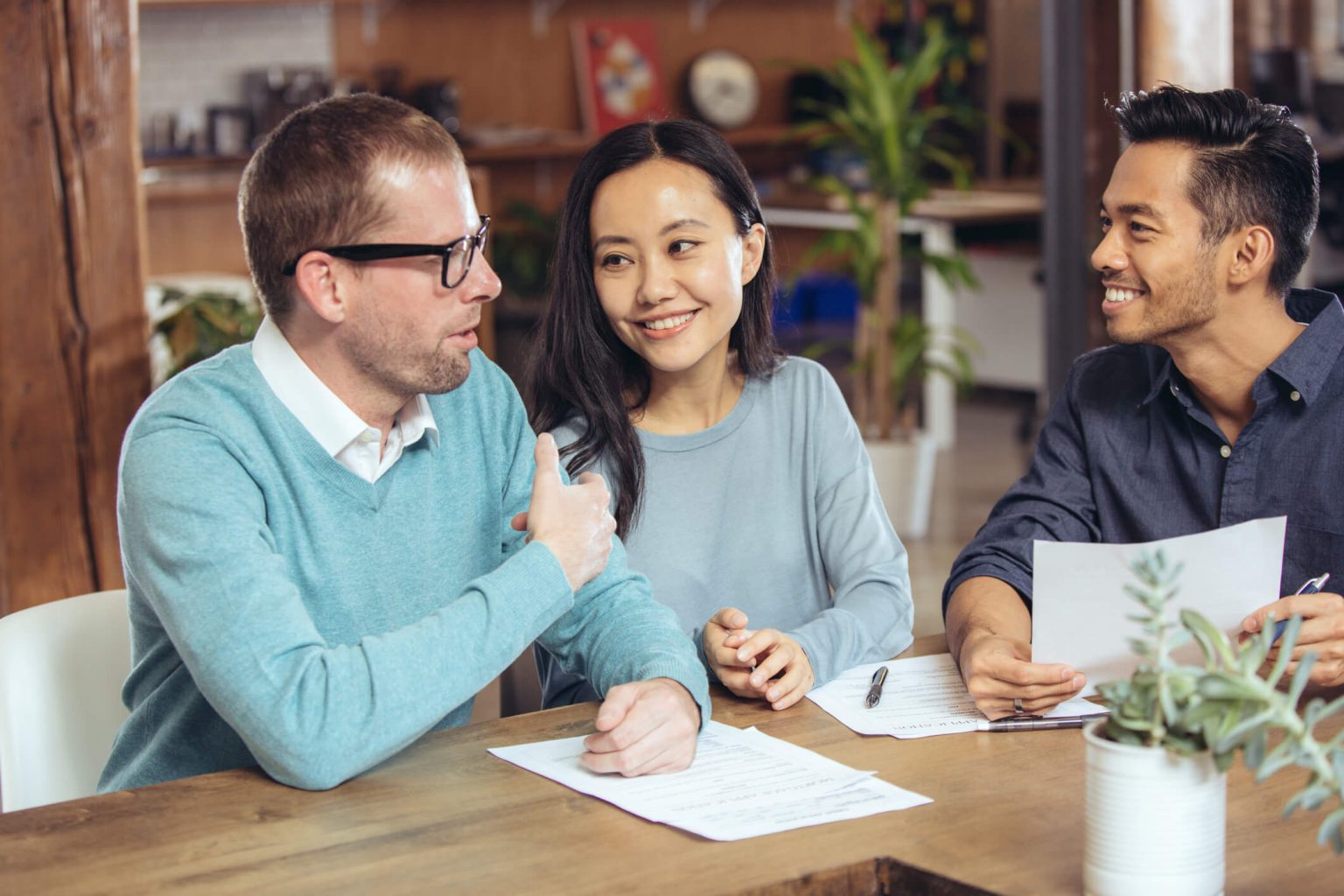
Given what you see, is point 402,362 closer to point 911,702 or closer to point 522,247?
point 911,702

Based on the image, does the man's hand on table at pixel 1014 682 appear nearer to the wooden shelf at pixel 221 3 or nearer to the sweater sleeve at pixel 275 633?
the sweater sleeve at pixel 275 633

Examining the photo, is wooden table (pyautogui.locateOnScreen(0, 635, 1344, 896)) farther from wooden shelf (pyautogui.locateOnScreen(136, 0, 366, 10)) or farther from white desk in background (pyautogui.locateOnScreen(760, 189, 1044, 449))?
wooden shelf (pyautogui.locateOnScreen(136, 0, 366, 10))

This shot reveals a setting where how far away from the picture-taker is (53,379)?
2836 mm

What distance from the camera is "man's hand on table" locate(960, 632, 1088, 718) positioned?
1460 millimetres

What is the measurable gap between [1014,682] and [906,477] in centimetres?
342

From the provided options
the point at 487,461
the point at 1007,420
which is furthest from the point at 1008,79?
the point at 487,461

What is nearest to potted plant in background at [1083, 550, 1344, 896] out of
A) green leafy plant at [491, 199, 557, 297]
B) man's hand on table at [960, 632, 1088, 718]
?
man's hand on table at [960, 632, 1088, 718]

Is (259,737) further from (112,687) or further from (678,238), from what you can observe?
(678,238)

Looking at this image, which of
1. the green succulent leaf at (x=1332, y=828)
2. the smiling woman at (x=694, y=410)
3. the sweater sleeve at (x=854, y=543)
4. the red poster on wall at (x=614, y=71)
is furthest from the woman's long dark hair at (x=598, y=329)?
the red poster on wall at (x=614, y=71)

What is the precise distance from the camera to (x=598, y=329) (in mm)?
1991

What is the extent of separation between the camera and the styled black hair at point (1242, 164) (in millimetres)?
1851

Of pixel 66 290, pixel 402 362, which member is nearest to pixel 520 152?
pixel 66 290

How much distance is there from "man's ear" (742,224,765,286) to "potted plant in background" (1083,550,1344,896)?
3.48 feet

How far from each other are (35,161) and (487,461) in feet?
4.81
